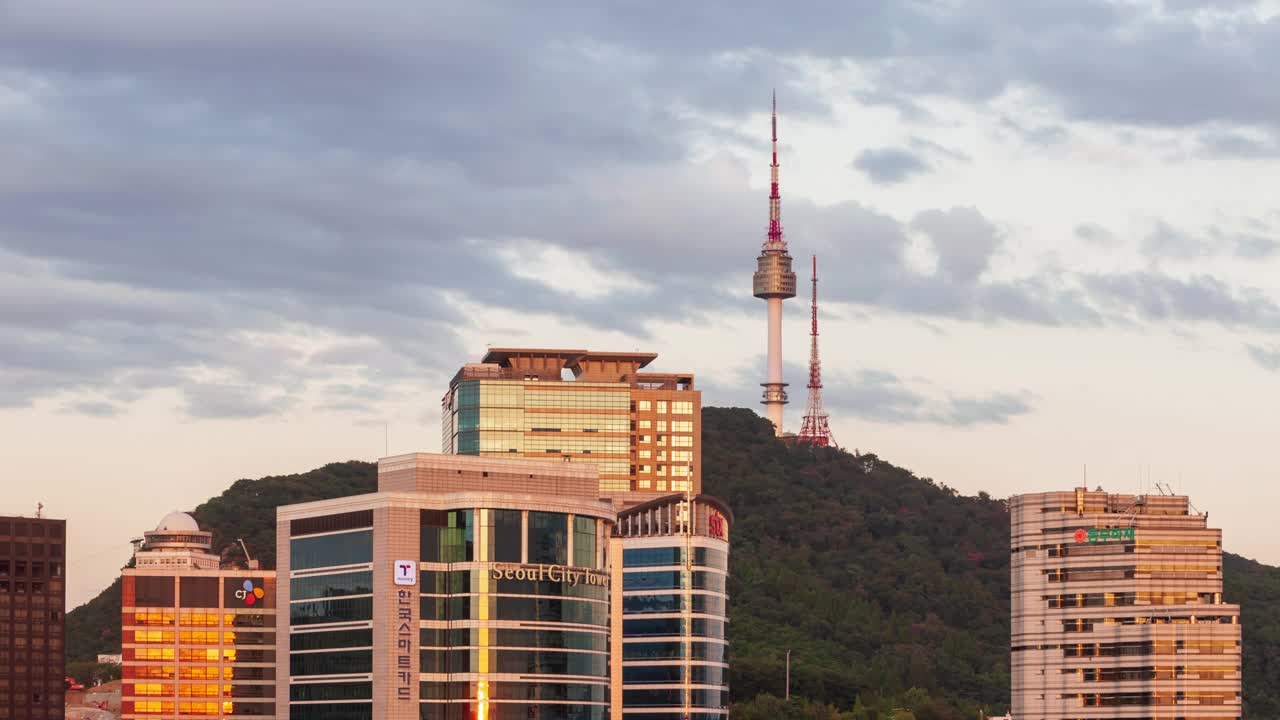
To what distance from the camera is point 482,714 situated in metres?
180
